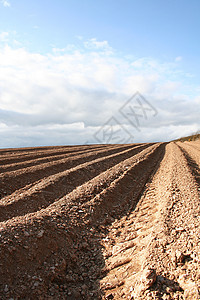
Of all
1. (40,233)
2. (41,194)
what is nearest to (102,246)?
(40,233)

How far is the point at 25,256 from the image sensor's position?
3.76 m

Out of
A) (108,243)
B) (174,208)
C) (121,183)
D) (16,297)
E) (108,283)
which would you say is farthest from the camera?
(121,183)

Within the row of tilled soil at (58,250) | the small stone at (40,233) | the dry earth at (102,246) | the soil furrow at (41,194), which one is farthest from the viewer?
the soil furrow at (41,194)

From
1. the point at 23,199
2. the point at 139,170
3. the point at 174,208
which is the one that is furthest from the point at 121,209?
the point at 139,170

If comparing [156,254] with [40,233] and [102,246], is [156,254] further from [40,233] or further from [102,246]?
[40,233]

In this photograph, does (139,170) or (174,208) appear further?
(139,170)

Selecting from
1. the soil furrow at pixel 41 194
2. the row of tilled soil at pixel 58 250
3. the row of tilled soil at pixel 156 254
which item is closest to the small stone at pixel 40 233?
the row of tilled soil at pixel 58 250

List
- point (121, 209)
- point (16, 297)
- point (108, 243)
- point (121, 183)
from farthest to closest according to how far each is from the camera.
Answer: point (121, 183) < point (121, 209) < point (108, 243) < point (16, 297)

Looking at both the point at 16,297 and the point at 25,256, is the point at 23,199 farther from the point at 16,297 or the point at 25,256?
the point at 16,297

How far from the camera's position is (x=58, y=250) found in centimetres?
422

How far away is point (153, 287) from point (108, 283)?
2.46 feet

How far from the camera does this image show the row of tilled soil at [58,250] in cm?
337

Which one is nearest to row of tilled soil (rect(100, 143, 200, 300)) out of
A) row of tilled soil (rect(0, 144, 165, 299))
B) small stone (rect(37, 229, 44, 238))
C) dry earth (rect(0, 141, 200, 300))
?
dry earth (rect(0, 141, 200, 300))

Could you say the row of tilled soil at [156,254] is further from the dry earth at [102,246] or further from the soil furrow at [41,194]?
the soil furrow at [41,194]
